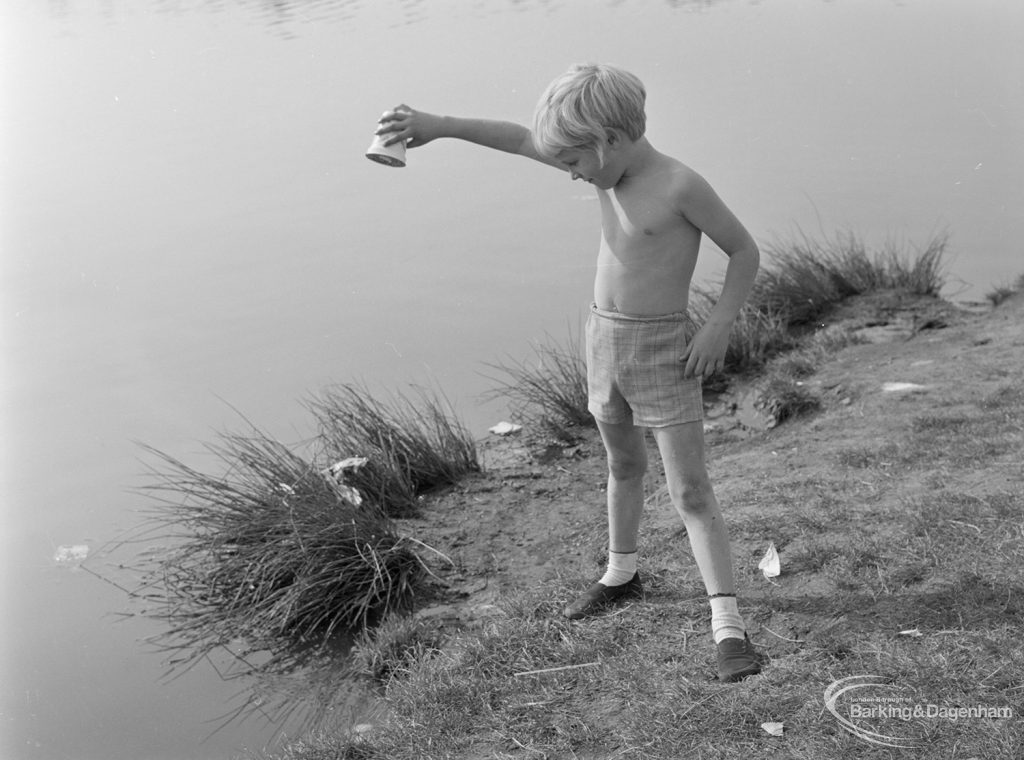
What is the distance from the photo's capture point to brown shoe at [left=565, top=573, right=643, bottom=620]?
12.4 feet

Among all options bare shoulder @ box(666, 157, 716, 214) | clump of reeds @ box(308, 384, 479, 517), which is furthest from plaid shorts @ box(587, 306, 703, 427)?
clump of reeds @ box(308, 384, 479, 517)

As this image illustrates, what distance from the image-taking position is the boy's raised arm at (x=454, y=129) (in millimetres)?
3492

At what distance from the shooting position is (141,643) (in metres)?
4.91

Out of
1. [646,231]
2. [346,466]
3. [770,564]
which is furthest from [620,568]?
[346,466]

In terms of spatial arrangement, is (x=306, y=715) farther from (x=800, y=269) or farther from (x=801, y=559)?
(x=800, y=269)

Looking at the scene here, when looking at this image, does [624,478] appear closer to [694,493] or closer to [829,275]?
[694,493]

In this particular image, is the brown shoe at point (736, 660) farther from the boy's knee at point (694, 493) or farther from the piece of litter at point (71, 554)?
the piece of litter at point (71, 554)

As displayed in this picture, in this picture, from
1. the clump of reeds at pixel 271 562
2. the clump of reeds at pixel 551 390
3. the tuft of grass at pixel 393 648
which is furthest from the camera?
the clump of reeds at pixel 551 390

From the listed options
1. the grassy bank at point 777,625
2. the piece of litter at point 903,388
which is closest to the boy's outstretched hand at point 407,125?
the grassy bank at point 777,625

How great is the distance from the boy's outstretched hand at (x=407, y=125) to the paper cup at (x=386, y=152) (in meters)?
0.01

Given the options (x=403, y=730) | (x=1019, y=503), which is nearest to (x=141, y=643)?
(x=403, y=730)

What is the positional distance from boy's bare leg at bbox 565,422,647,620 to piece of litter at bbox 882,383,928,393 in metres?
2.71

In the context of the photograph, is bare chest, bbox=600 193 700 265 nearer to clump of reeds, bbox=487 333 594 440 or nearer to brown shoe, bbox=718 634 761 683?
brown shoe, bbox=718 634 761 683

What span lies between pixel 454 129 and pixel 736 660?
178 cm
